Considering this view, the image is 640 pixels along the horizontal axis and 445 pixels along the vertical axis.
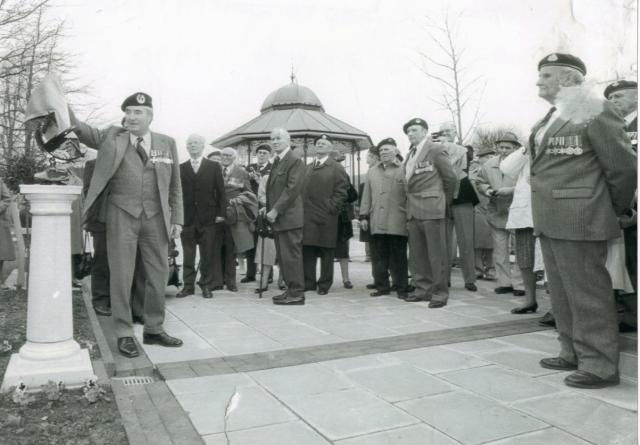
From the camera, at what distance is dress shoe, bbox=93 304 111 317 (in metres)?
5.42

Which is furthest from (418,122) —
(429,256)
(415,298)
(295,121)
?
(295,121)

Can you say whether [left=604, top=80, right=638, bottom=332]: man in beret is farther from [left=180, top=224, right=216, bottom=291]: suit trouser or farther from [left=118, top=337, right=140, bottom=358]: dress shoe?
[left=180, top=224, right=216, bottom=291]: suit trouser

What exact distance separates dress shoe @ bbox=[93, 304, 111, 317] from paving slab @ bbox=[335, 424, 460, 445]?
11.9 ft

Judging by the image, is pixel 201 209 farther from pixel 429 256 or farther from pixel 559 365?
pixel 559 365

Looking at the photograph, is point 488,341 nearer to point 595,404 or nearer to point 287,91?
point 595,404

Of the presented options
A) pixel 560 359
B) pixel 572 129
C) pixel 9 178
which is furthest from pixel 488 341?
pixel 9 178

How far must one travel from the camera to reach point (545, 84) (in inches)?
134

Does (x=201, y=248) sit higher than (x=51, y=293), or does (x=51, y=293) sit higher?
(x=201, y=248)

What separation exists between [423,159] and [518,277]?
6.22 feet

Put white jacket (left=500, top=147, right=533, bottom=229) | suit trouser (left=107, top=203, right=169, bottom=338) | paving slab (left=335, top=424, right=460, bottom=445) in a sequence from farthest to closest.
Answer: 1. white jacket (left=500, top=147, right=533, bottom=229)
2. suit trouser (left=107, top=203, right=169, bottom=338)
3. paving slab (left=335, top=424, right=460, bottom=445)

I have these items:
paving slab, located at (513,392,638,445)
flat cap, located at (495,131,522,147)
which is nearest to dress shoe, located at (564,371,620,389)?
paving slab, located at (513,392,638,445)

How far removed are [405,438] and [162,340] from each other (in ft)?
7.61

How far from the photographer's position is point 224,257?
7.28m

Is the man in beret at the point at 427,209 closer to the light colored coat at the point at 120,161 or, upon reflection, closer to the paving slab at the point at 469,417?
the light colored coat at the point at 120,161
